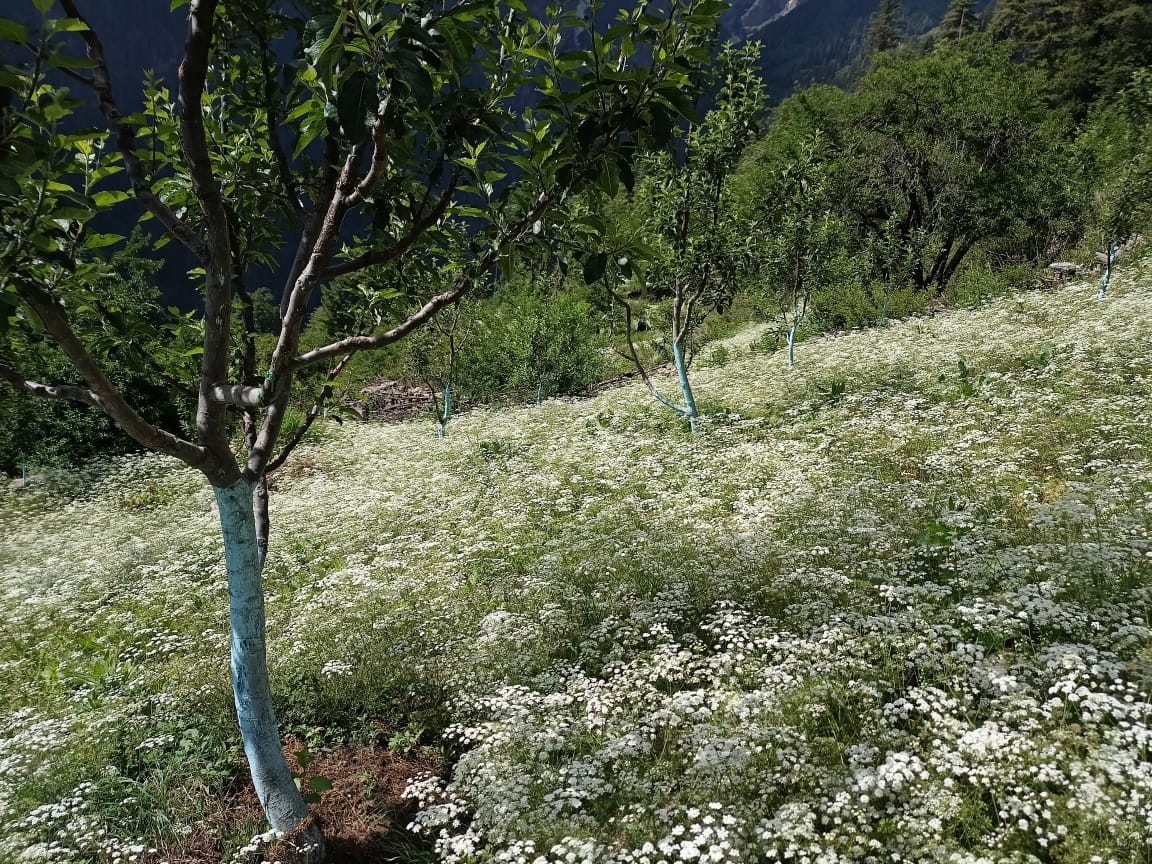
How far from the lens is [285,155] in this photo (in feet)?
11.9

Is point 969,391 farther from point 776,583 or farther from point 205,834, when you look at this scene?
point 205,834

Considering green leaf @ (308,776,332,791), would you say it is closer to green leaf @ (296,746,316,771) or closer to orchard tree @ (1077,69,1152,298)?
green leaf @ (296,746,316,771)

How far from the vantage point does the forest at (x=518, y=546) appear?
8.43ft

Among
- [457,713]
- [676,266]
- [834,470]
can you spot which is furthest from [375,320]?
[676,266]

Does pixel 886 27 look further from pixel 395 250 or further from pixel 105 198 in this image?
pixel 105 198

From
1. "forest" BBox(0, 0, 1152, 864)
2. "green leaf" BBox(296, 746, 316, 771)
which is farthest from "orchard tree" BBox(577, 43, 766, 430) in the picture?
"green leaf" BBox(296, 746, 316, 771)

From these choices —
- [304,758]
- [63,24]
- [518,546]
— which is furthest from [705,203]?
[304,758]

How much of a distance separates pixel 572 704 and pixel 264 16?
4771 millimetres

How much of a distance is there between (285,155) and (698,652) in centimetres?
489

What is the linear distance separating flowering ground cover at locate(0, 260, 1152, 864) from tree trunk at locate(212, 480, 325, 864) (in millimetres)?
563

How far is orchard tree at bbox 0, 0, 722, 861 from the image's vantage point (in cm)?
198

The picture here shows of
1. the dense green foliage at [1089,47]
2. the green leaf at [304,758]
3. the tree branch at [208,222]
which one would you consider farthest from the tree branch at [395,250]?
the dense green foliage at [1089,47]

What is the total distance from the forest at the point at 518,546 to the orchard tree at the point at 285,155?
27mm

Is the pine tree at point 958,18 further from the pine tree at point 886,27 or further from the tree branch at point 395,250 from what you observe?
the tree branch at point 395,250
